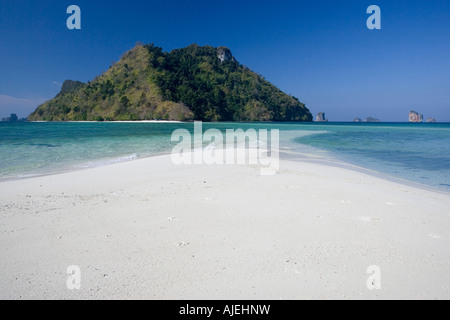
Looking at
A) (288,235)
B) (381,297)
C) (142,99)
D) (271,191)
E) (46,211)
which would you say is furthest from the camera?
(142,99)

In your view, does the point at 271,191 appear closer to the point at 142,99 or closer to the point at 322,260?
the point at 322,260

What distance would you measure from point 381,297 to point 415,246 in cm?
158

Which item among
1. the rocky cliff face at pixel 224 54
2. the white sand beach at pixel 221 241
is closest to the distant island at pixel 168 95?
the rocky cliff face at pixel 224 54

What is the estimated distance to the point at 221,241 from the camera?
3.70 meters

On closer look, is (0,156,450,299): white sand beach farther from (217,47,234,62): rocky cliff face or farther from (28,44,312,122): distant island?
(217,47,234,62): rocky cliff face

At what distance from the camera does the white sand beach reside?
272cm

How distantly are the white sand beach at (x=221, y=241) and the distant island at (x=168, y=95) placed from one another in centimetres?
10022

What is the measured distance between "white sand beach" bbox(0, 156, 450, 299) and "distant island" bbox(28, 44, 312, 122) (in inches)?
3946

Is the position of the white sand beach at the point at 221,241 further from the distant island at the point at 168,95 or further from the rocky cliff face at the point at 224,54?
the rocky cliff face at the point at 224,54

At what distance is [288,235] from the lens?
3.93 meters

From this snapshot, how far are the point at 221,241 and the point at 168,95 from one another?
11368 cm

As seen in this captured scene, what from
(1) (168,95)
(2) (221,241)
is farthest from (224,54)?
(2) (221,241)
